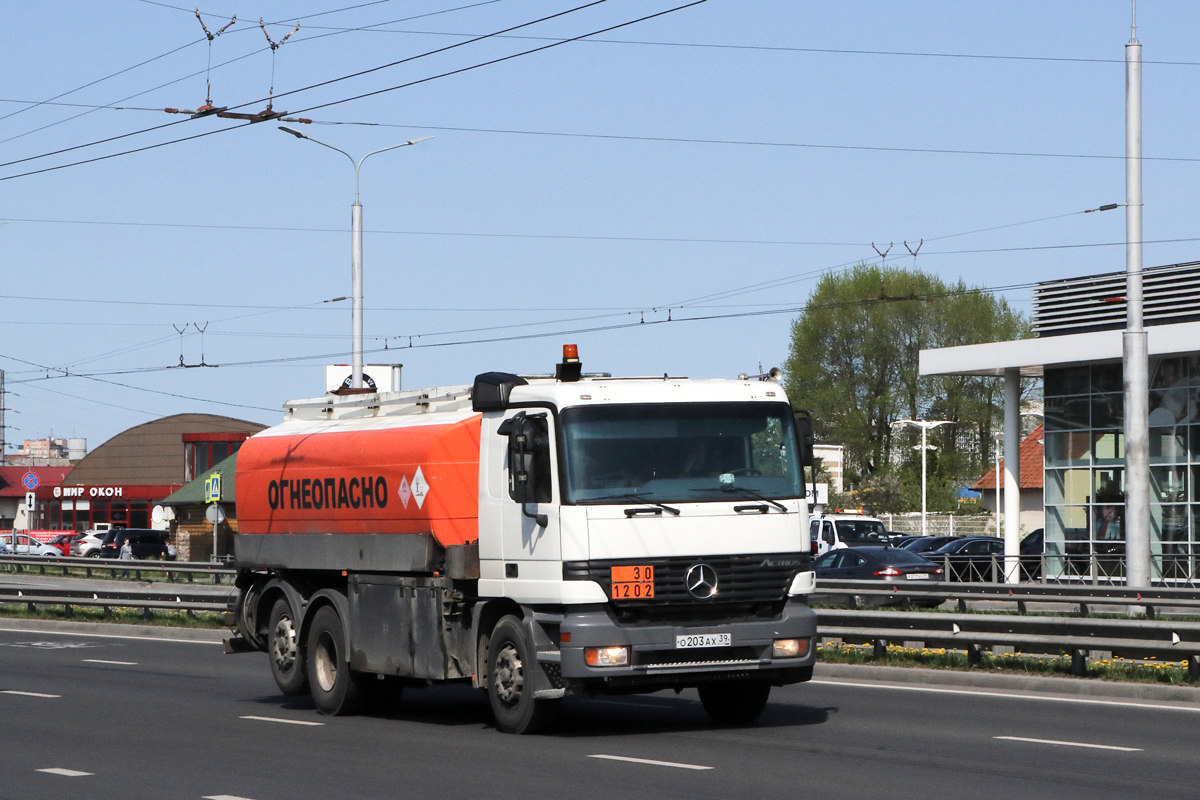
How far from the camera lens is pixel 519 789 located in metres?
9.92

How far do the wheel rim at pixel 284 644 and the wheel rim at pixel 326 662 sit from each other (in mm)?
628

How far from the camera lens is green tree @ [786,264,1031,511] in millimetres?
73000

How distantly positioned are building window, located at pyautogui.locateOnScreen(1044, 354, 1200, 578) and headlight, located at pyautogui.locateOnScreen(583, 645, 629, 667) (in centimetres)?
2374

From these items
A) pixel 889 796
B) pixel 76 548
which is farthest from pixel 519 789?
pixel 76 548

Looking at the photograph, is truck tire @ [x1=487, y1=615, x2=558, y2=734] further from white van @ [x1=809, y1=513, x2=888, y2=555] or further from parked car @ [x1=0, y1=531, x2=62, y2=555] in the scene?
parked car @ [x1=0, y1=531, x2=62, y2=555]

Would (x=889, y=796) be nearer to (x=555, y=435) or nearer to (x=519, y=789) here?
(x=519, y=789)

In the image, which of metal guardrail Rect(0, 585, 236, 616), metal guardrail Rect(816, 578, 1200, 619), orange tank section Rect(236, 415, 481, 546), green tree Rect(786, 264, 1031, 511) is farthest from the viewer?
green tree Rect(786, 264, 1031, 511)

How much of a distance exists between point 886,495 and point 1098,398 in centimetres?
4109

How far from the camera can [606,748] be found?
11.9m

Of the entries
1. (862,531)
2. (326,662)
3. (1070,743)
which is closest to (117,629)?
(326,662)

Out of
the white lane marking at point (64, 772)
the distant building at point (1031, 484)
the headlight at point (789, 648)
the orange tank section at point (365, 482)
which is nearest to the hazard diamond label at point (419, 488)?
the orange tank section at point (365, 482)

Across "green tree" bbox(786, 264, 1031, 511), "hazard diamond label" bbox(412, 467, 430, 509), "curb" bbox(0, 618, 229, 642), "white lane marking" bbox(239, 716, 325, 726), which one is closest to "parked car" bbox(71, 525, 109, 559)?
"green tree" bbox(786, 264, 1031, 511)

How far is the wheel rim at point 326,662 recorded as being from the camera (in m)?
14.7

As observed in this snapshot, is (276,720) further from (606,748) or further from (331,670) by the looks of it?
(606,748)
